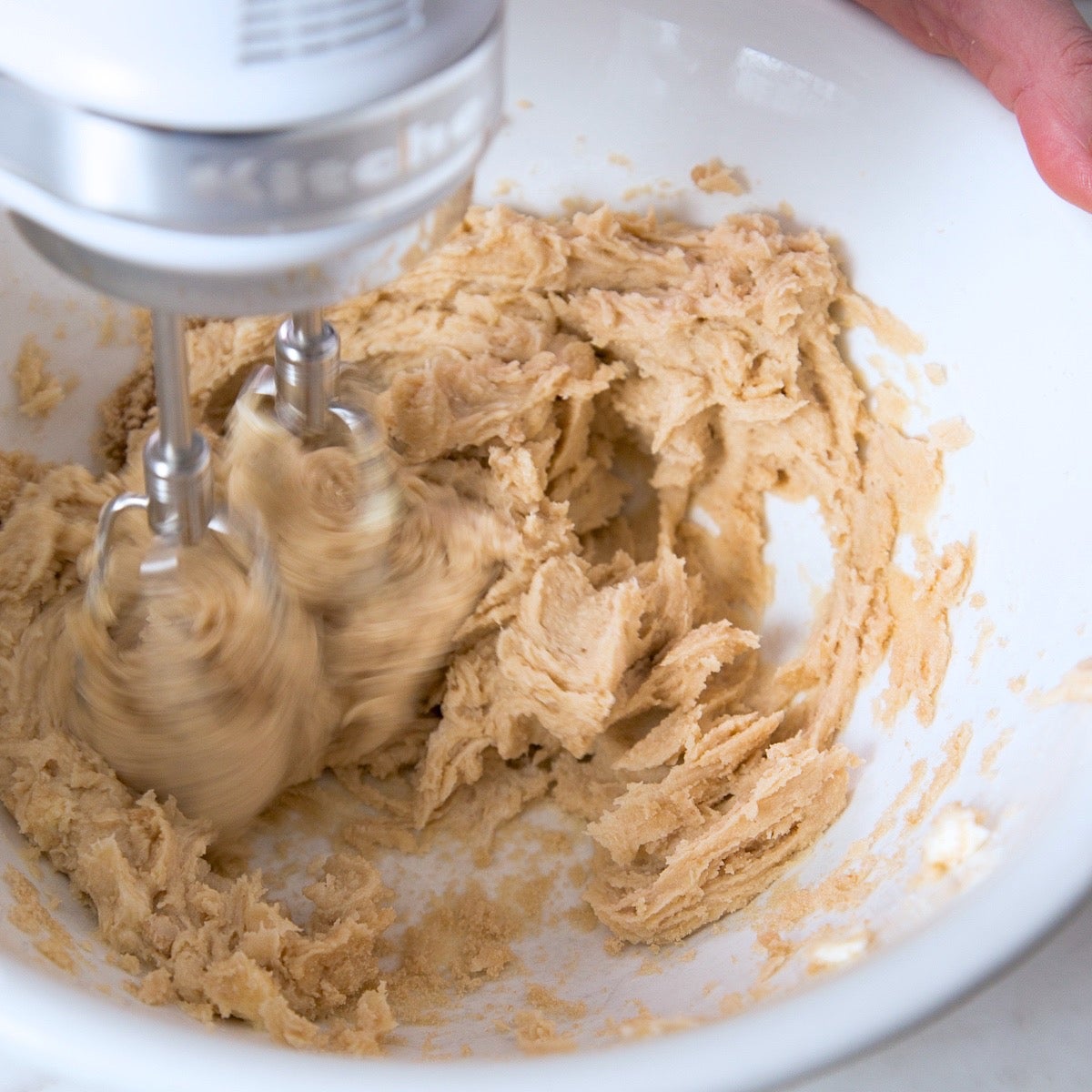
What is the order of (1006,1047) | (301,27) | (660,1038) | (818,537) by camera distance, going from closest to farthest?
(301,27) → (660,1038) → (1006,1047) → (818,537)

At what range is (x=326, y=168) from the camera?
18.6 inches

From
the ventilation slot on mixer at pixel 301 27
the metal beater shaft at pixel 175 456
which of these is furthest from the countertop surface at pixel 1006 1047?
the ventilation slot on mixer at pixel 301 27

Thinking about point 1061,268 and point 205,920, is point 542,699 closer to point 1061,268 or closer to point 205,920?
point 205,920

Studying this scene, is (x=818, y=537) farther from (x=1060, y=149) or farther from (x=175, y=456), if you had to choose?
(x=175, y=456)

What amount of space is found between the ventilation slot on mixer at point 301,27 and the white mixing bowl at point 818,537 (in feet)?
1.58

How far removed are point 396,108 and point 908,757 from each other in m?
0.65

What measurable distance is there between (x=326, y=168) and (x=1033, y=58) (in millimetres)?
756

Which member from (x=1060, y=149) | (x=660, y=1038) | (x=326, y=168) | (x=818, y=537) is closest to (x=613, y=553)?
(x=818, y=537)

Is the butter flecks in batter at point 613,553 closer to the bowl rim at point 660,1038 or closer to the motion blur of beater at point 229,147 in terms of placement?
the bowl rim at point 660,1038

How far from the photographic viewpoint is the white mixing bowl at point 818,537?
633 millimetres

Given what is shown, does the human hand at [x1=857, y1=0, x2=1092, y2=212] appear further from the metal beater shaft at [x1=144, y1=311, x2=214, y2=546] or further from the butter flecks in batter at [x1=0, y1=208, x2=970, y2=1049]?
the metal beater shaft at [x1=144, y1=311, x2=214, y2=546]

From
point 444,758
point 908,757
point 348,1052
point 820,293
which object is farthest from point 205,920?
point 820,293

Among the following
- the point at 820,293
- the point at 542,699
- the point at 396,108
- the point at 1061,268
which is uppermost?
the point at 396,108

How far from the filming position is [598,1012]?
827 mm
